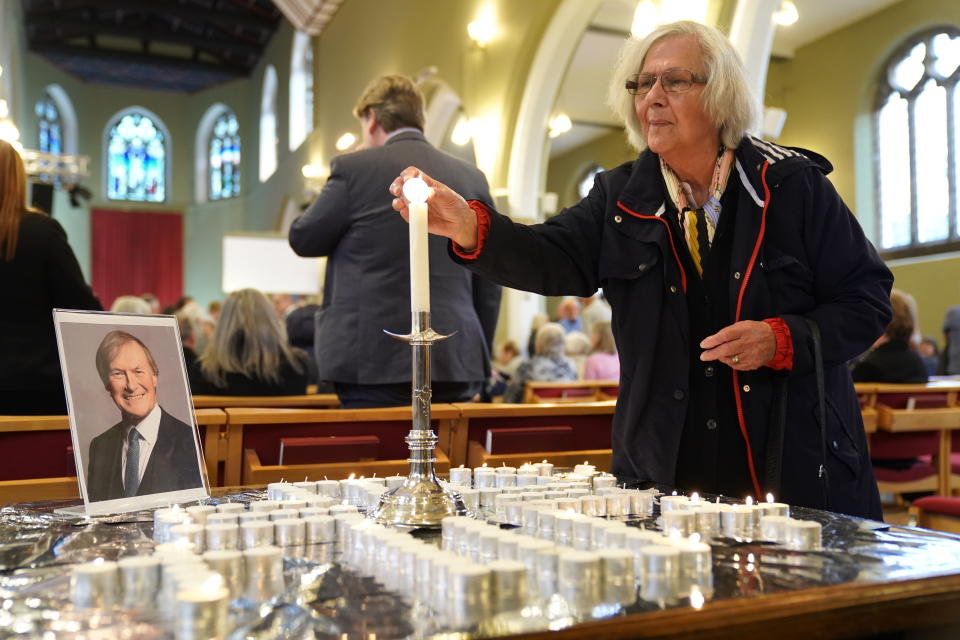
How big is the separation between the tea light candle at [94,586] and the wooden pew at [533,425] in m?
1.67

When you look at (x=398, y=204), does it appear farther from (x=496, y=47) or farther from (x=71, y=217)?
(x=71, y=217)

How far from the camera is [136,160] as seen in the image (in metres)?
21.6

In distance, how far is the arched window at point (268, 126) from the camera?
18.4m

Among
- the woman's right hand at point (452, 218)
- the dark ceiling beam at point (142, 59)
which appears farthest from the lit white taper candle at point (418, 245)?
the dark ceiling beam at point (142, 59)

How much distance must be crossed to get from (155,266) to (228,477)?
2074 cm

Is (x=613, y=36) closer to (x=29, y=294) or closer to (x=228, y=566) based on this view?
(x=29, y=294)

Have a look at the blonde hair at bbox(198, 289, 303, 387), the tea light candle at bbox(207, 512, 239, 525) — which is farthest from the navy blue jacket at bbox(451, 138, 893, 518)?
the blonde hair at bbox(198, 289, 303, 387)

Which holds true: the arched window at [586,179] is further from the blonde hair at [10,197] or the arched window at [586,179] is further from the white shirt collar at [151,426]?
the white shirt collar at [151,426]

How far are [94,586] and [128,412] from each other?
548 millimetres

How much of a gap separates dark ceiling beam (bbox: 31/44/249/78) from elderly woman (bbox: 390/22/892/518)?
63.9 feet

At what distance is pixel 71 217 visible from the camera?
20406 millimetres

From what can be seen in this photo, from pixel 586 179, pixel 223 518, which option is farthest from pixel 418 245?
pixel 586 179

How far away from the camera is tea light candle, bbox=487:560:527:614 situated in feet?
2.56

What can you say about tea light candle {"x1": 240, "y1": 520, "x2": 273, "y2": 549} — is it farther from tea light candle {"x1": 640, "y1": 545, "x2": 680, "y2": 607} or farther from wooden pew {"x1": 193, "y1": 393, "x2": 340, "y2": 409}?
wooden pew {"x1": 193, "y1": 393, "x2": 340, "y2": 409}
